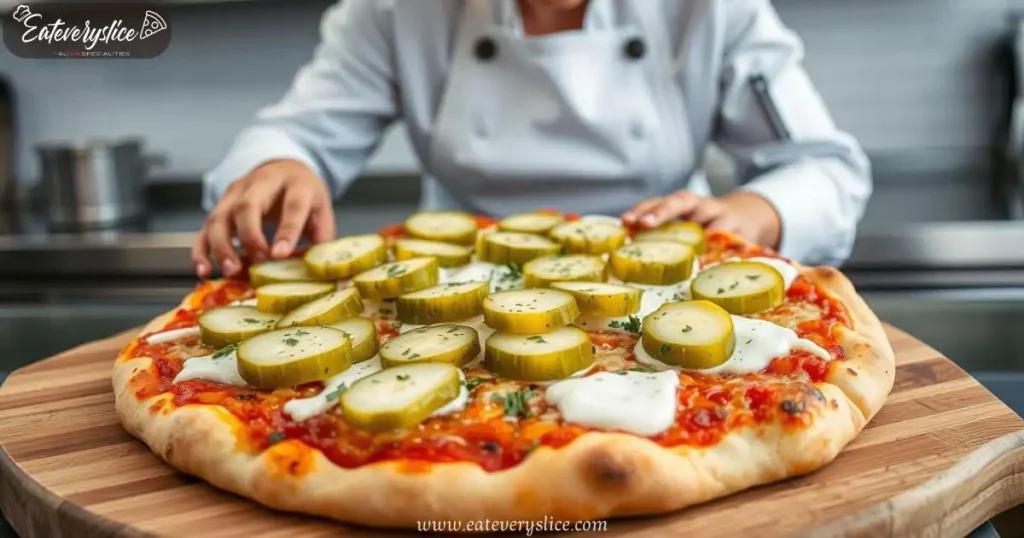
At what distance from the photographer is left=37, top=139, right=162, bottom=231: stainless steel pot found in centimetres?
307

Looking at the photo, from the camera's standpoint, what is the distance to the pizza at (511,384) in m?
0.98

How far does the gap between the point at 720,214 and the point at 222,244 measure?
0.90m

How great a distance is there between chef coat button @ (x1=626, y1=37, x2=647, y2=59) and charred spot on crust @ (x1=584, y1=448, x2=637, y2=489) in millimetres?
1358

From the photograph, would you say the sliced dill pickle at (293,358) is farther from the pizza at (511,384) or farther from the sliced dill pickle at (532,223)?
the sliced dill pickle at (532,223)

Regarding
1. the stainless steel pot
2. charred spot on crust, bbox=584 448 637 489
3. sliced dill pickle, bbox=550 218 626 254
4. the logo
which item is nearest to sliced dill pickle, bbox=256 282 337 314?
sliced dill pickle, bbox=550 218 626 254

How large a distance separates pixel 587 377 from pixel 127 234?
2236mm

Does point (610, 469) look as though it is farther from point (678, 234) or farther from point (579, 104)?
point (579, 104)

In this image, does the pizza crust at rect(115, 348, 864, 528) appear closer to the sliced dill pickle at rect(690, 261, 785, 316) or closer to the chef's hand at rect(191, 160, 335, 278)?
the sliced dill pickle at rect(690, 261, 785, 316)

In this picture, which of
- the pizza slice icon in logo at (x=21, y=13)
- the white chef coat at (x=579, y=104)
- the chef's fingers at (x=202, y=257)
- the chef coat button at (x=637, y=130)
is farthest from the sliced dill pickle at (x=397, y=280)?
the pizza slice icon in logo at (x=21, y=13)

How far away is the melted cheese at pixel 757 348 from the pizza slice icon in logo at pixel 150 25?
152 cm

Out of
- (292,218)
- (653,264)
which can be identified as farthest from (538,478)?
(292,218)

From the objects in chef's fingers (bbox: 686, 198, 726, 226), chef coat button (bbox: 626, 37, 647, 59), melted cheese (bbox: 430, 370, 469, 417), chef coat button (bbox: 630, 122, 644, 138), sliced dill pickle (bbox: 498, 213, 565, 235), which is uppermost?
chef coat button (bbox: 626, 37, 647, 59)

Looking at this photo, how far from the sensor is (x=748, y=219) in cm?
194

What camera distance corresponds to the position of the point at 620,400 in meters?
1.08
